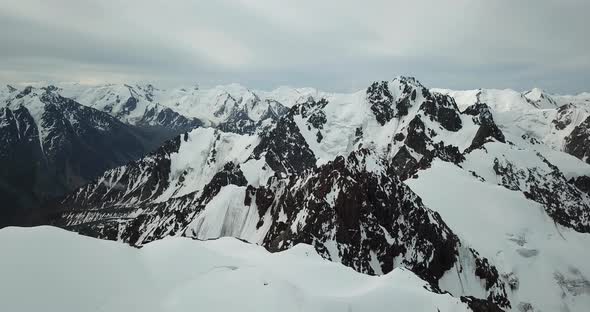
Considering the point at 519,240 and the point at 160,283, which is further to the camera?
the point at 519,240

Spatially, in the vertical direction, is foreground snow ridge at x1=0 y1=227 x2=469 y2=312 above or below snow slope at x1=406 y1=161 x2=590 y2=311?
above

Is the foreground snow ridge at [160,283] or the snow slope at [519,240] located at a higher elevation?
the foreground snow ridge at [160,283]

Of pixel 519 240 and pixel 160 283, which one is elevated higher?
pixel 160 283

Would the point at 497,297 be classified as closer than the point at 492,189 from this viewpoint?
Yes

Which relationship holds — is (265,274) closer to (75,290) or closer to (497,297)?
(75,290)

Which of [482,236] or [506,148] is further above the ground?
[506,148]

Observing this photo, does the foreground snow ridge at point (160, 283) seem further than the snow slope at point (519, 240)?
No

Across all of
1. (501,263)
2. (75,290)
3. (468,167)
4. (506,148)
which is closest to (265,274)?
(75,290)

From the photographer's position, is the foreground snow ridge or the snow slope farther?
the snow slope
